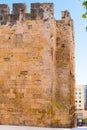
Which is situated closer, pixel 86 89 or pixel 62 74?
pixel 62 74

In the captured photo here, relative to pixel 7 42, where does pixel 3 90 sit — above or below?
below

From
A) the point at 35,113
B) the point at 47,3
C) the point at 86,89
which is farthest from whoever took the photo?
the point at 86,89

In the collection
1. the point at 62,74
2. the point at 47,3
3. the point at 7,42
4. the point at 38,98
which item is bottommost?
the point at 38,98

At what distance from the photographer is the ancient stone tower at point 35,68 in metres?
15.8

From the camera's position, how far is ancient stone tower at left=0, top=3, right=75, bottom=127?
51.7 feet

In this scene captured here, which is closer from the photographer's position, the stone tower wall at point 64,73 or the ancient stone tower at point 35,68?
the ancient stone tower at point 35,68

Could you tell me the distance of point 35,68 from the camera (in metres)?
16.0

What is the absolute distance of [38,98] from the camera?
15.7m

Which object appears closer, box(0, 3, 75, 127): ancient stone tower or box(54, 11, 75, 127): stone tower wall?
box(0, 3, 75, 127): ancient stone tower

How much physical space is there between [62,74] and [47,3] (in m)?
3.48

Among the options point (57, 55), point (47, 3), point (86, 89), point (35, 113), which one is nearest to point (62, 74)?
point (57, 55)

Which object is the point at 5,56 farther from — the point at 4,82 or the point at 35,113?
the point at 35,113

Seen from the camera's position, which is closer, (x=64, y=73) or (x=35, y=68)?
(x=35, y=68)

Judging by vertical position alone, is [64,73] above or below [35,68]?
below
